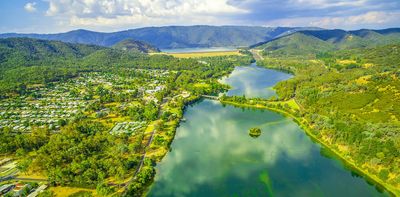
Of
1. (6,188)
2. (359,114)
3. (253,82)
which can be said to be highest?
(359,114)

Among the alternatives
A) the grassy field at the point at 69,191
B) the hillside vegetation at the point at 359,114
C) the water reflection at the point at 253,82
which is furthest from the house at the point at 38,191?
the water reflection at the point at 253,82

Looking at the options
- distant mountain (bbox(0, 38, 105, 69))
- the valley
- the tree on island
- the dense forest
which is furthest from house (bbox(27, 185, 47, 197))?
distant mountain (bbox(0, 38, 105, 69))

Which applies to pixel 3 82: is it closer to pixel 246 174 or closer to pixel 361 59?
pixel 246 174

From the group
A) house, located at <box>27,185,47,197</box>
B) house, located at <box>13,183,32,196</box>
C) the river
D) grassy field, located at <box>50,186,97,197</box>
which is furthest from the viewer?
the river

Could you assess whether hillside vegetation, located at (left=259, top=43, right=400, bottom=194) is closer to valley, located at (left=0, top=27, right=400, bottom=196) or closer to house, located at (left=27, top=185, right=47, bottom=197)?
valley, located at (left=0, top=27, right=400, bottom=196)

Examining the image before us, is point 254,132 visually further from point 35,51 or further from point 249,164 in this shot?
point 35,51

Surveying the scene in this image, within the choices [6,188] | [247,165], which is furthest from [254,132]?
[6,188]

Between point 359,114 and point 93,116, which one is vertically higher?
point 359,114

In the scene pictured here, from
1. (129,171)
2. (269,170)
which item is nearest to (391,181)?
(269,170)

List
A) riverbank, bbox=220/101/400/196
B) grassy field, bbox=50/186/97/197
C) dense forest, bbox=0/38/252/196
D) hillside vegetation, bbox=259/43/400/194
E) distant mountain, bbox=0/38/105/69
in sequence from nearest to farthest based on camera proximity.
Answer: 1. grassy field, bbox=50/186/97/197
2. riverbank, bbox=220/101/400/196
3. dense forest, bbox=0/38/252/196
4. hillside vegetation, bbox=259/43/400/194
5. distant mountain, bbox=0/38/105/69
